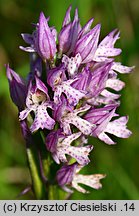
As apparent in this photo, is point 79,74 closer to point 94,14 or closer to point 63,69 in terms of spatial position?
point 63,69

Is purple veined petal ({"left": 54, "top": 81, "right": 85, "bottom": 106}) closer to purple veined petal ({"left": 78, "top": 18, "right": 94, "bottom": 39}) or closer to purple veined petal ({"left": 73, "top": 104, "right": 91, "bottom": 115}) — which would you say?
purple veined petal ({"left": 73, "top": 104, "right": 91, "bottom": 115})

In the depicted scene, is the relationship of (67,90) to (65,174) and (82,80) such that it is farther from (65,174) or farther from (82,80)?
(65,174)

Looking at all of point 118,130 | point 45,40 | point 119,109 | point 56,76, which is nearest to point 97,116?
point 118,130

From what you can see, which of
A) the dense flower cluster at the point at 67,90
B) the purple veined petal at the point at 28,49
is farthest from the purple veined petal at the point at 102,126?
the purple veined petal at the point at 28,49

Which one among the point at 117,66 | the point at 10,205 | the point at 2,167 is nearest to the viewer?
the point at 117,66

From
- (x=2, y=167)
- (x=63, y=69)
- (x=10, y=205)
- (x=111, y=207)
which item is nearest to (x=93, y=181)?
(x=111, y=207)

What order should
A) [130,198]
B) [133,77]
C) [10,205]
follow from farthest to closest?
[133,77] < [130,198] < [10,205]

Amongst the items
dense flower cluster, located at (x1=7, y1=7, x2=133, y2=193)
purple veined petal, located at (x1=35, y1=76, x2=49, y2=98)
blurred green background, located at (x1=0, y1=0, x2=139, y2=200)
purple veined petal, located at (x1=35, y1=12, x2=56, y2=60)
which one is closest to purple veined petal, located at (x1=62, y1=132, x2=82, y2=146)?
dense flower cluster, located at (x1=7, y1=7, x2=133, y2=193)
